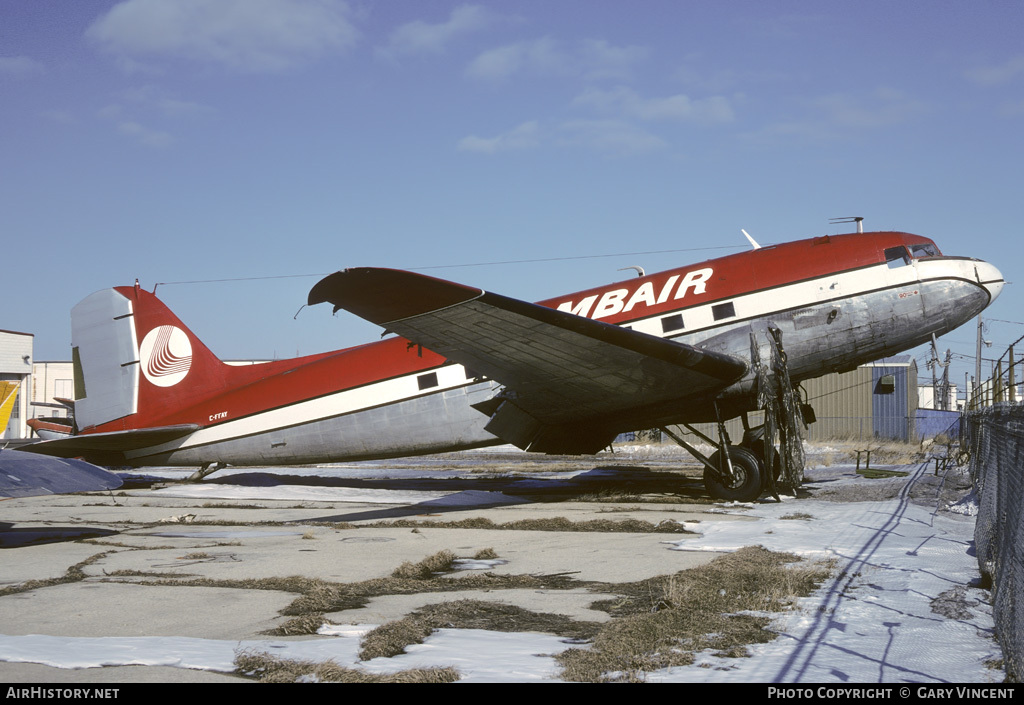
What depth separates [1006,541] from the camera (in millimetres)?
6098

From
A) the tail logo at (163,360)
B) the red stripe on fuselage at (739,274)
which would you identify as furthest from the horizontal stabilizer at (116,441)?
the red stripe on fuselage at (739,274)

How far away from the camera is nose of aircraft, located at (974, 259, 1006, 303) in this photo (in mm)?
14844

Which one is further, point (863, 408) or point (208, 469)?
point (863, 408)

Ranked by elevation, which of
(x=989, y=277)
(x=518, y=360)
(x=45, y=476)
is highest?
(x=989, y=277)

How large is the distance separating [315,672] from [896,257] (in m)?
13.5

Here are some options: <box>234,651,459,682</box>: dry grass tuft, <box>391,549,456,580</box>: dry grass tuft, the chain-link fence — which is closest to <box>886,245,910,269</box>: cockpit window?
the chain-link fence

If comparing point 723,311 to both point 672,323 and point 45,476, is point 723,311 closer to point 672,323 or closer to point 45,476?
point 672,323

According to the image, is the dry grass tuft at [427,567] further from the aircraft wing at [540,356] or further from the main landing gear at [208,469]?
the main landing gear at [208,469]

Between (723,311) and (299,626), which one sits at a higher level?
(723,311)

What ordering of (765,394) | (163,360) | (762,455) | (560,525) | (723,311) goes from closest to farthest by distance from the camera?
(560,525) → (765,394) → (762,455) → (723,311) → (163,360)

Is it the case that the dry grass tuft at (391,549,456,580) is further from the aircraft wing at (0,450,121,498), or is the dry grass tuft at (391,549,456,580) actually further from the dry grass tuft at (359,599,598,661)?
the aircraft wing at (0,450,121,498)

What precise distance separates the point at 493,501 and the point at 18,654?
1115 cm

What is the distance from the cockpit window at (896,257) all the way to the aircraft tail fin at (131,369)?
576 inches

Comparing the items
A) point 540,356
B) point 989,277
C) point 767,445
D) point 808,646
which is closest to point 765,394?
point 767,445
